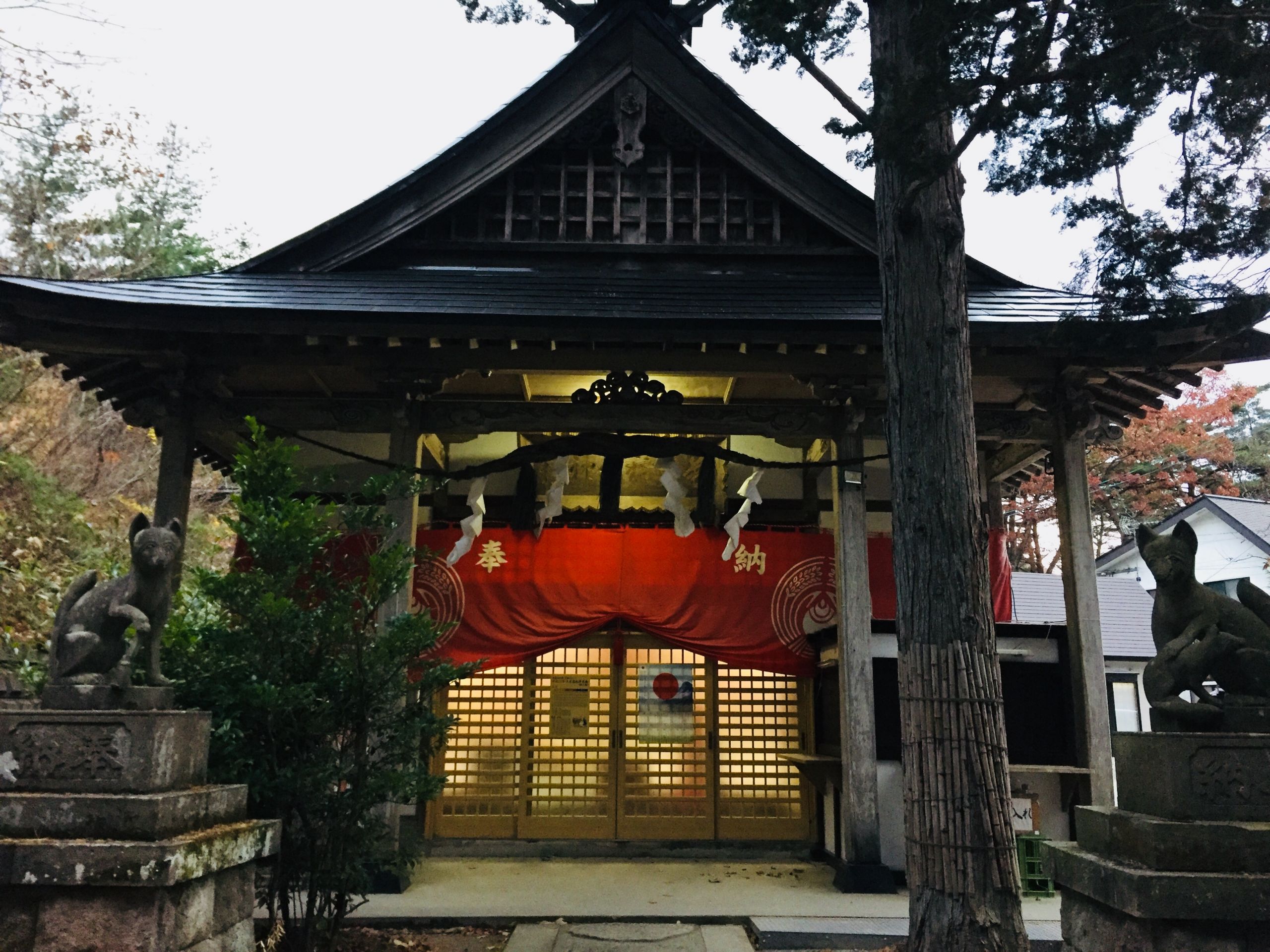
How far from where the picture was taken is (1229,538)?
24969 millimetres

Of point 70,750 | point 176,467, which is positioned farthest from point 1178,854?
point 176,467

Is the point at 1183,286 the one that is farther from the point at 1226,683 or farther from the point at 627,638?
the point at 627,638

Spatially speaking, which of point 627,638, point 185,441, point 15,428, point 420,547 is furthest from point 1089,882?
point 15,428

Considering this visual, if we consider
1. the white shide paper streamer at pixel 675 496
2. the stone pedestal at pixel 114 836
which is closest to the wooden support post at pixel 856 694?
the white shide paper streamer at pixel 675 496

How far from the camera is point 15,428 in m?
17.9

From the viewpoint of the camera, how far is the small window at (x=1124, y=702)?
1777 cm

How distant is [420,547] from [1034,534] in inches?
1074

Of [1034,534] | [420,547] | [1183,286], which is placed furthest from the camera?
[1034,534]

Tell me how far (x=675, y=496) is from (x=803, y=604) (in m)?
1.95

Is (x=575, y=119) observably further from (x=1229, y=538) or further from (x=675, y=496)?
(x=1229, y=538)

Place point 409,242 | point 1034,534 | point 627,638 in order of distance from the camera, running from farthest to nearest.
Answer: point 1034,534 → point 627,638 → point 409,242

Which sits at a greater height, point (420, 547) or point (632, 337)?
point (632, 337)

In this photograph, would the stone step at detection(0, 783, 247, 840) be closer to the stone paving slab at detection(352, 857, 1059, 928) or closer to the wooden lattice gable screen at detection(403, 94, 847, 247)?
the stone paving slab at detection(352, 857, 1059, 928)

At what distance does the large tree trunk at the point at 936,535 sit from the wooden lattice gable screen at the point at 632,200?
13.3 ft
